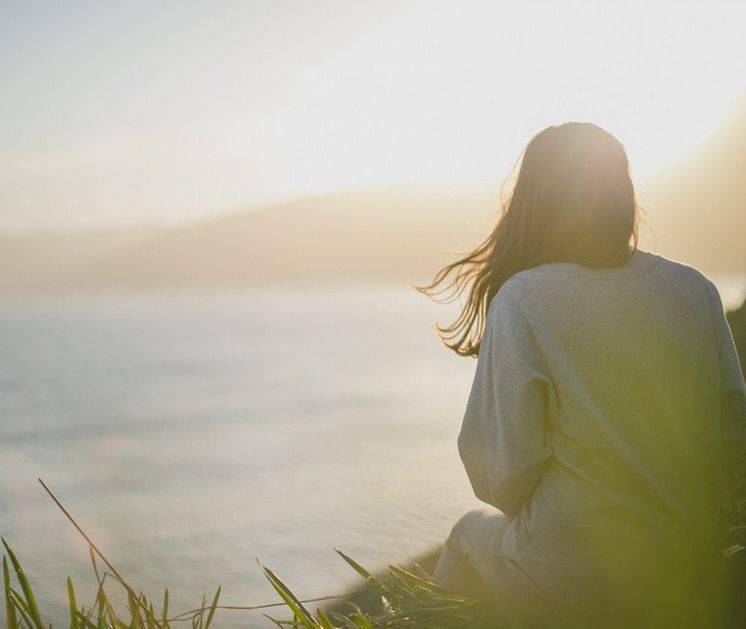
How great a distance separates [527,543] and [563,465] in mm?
247

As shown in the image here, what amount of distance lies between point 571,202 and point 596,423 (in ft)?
1.94

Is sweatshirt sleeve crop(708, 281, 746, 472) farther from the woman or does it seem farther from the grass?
the grass

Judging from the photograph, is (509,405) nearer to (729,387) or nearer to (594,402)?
(594,402)

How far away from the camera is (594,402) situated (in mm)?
2285

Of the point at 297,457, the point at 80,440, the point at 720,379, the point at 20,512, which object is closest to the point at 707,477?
the point at 720,379

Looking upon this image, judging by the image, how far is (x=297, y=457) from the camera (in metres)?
17.7

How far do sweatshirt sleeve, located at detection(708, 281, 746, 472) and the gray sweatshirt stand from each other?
4 cm

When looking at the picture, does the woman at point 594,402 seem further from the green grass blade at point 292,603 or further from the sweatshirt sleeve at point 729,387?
the green grass blade at point 292,603

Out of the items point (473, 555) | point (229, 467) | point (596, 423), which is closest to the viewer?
point (596, 423)

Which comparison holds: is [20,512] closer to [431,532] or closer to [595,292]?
[431,532]

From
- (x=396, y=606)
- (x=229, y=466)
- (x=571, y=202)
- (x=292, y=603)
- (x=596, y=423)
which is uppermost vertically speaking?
(x=571, y=202)

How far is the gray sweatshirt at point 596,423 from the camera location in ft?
7.48

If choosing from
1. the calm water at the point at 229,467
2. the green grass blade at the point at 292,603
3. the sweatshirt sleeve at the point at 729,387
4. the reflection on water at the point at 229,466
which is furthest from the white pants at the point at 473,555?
the reflection on water at the point at 229,466

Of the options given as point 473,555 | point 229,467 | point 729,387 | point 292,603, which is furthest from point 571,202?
point 229,467
